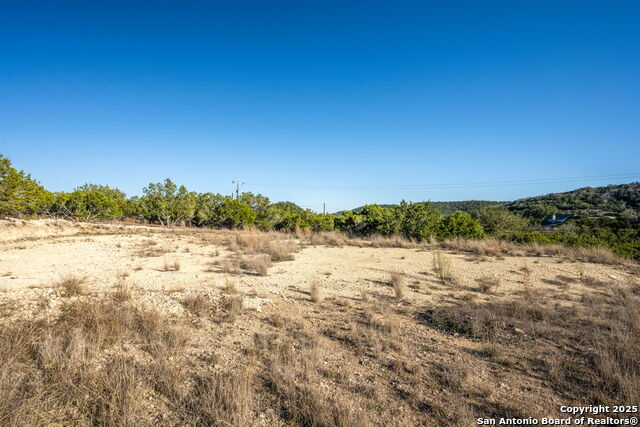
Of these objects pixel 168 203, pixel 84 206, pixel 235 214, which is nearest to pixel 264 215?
pixel 235 214

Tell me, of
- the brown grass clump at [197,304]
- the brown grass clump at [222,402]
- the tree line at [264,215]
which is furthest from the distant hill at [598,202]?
the brown grass clump at [222,402]

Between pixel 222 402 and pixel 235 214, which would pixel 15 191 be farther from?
pixel 222 402

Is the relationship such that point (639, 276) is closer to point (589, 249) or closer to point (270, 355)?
point (589, 249)

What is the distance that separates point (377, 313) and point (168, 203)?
30347 mm

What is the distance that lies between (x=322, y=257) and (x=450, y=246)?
696cm

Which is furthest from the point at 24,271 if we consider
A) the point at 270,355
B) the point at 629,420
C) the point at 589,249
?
the point at 589,249

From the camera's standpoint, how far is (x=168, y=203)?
29.3 metres

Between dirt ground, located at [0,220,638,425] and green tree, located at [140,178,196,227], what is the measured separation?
20.1 m

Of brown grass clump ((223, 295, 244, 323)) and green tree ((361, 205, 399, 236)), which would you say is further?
green tree ((361, 205, 399, 236))

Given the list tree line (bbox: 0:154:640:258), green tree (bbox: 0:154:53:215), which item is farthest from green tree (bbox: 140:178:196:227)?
green tree (bbox: 0:154:53:215)

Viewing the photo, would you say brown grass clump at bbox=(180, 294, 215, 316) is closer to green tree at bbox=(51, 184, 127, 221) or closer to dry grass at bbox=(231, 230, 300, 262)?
dry grass at bbox=(231, 230, 300, 262)

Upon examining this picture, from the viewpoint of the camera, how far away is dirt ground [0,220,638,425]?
269 centimetres

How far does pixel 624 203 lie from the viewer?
39.4 meters

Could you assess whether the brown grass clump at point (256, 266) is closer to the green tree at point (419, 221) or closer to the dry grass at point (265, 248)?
the dry grass at point (265, 248)
